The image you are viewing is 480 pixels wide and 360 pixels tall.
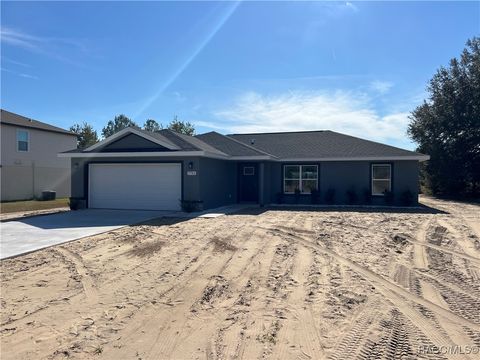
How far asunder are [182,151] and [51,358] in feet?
43.1

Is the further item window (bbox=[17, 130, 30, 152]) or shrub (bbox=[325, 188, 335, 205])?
window (bbox=[17, 130, 30, 152])

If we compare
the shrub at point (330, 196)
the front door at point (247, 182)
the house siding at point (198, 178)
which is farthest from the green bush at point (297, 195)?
the house siding at point (198, 178)

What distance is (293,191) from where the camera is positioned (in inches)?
845

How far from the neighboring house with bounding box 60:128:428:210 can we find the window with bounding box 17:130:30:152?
29.9 ft

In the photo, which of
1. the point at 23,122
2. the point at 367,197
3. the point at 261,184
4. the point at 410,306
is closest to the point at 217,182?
the point at 261,184

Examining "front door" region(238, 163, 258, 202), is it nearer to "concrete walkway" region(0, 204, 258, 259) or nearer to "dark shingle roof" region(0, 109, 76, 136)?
"concrete walkway" region(0, 204, 258, 259)

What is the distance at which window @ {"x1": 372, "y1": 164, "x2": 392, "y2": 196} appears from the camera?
65.8 ft

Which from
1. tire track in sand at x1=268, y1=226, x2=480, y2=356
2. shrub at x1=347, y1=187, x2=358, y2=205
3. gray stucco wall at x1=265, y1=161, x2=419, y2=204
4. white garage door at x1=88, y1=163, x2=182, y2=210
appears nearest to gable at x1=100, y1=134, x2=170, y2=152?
white garage door at x1=88, y1=163, x2=182, y2=210

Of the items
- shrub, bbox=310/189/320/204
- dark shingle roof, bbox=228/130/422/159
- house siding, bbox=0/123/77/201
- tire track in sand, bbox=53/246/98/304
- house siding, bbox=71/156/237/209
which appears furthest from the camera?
house siding, bbox=0/123/77/201

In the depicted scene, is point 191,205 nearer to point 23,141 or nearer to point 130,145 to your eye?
point 130,145

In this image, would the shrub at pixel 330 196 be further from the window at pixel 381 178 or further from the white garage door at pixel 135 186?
the white garage door at pixel 135 186

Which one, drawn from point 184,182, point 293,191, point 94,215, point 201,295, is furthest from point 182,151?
point 201,295

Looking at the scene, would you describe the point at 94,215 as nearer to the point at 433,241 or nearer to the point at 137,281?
the point at 137,281

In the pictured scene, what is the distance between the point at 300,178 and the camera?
70.4ft
